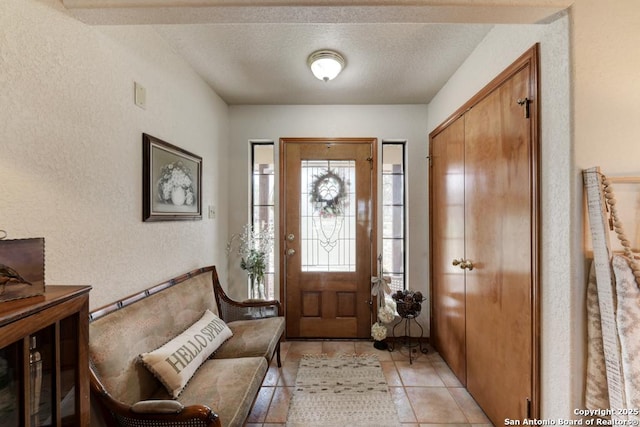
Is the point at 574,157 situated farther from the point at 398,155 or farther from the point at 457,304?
the point at 398,155

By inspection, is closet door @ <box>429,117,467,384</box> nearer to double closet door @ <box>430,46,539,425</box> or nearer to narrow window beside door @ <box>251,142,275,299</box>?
double closet door @ <box>430,46,539,425</box>

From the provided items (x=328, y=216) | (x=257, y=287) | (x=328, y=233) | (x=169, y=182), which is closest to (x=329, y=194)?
(x=328, y=216)

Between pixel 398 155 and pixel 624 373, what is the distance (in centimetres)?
247

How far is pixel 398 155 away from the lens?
319 cm

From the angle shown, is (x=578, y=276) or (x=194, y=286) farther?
(x=194, y=286)

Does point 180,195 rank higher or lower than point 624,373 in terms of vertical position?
higher

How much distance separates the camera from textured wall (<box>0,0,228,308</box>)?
3.39 ft

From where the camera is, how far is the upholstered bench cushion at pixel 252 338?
1947mm

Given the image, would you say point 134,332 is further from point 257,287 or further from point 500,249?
point 500,249

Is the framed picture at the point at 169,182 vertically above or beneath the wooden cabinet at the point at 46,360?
above

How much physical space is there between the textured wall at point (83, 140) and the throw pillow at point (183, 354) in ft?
1.25

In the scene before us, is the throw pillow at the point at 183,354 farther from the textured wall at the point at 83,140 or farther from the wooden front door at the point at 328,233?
the wooden front door at the point at 328,233

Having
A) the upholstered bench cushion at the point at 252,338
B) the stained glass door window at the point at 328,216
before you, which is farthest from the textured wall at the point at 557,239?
the stained glass door window at the point at 328,216

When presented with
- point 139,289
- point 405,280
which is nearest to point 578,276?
point 405,280
